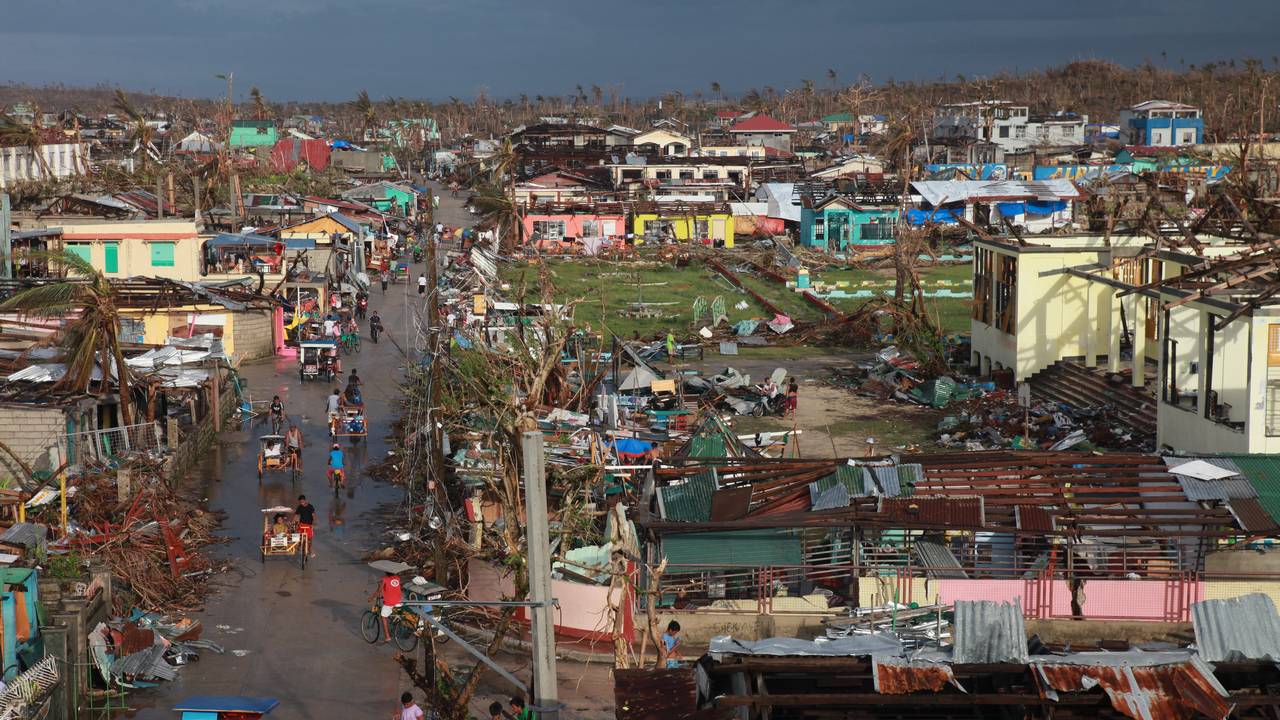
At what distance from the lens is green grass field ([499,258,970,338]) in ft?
137

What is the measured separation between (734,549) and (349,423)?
13.1 m

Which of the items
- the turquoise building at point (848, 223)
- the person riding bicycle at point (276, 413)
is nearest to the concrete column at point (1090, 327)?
the person riding bicycle at point (276, 413)

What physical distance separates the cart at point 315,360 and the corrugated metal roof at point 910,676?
2498 centimetres

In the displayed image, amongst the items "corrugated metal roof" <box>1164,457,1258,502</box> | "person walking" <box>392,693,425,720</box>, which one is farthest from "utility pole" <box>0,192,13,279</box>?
"corrugated metal roof" <box>1164,457,1258,502</box>

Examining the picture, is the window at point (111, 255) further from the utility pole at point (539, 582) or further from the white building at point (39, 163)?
the utility pole at point (539, 582)

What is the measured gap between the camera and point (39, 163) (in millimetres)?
59562

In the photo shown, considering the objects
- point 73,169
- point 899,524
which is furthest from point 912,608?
point 73,169

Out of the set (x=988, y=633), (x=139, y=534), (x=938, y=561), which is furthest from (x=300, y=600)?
(x=988, y=633)

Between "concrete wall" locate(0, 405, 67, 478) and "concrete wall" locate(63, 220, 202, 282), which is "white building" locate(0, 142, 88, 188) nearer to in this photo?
"concrete wall" locate(63, 220, 202, 282)

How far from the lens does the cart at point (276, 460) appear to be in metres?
24.1

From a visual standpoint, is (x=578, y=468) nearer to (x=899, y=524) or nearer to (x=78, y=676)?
(x=899, y=524)

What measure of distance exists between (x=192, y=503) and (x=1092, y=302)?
17.6 metres

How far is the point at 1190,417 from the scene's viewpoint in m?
22.1

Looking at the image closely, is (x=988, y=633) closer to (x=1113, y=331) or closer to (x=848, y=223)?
(x=1113, y=331)
